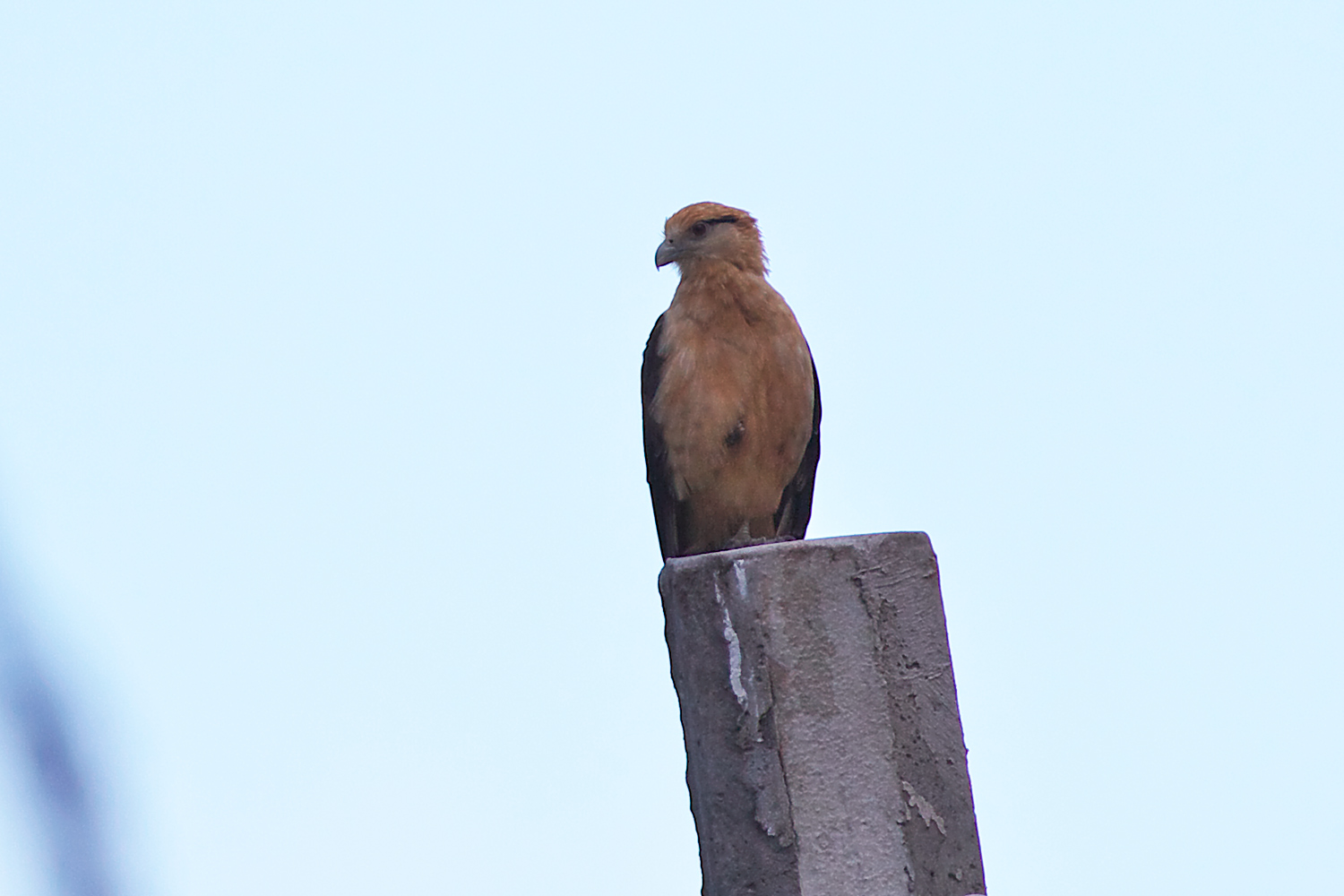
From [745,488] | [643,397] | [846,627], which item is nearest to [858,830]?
[846,627]

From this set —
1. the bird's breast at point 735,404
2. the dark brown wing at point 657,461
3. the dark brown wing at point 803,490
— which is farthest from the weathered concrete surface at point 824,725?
the dark brown wing at point 803,490

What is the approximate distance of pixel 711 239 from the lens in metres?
5.94

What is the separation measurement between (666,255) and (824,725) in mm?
2845

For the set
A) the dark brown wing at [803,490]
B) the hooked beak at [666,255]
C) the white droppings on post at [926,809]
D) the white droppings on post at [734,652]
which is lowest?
the white droppings on post at [926,809]

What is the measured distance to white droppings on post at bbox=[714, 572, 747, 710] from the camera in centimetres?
364

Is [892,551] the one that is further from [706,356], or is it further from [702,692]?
[706,356]

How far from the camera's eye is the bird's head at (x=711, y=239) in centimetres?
588

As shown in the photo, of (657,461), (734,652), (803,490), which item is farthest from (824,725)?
(803,490)

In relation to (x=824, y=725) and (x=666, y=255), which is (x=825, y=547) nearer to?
(x=824, y=725)

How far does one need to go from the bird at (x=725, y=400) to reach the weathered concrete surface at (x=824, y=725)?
5.38 feet

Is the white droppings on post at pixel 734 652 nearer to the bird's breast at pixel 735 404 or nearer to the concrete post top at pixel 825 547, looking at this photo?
the concrete post top at pixel 825 547

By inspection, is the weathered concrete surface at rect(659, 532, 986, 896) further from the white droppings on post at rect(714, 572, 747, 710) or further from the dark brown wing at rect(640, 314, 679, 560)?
the dark brown wing at rect(640, 314, 679, 560)

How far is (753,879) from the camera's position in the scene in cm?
362

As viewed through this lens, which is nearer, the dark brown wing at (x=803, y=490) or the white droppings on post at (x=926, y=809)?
the white droppings on post at (x=926, y=809)
